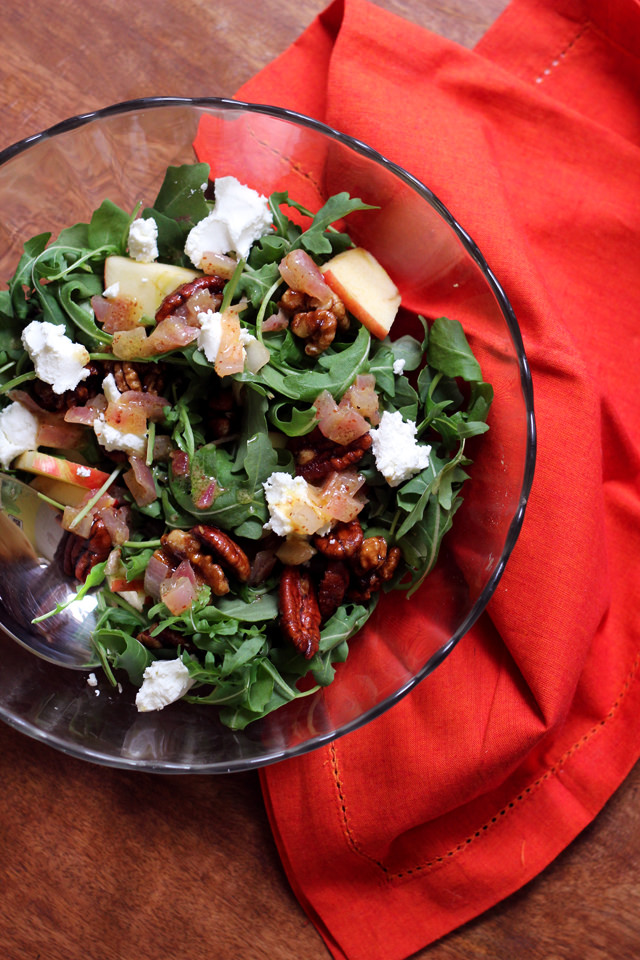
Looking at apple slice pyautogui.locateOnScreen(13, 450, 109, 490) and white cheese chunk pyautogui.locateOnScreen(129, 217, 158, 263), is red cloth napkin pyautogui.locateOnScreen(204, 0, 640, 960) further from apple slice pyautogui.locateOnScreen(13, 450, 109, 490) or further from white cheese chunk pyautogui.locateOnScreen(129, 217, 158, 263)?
apple slice pyautogui.locateOnScreen(13, 450, 109, 490)

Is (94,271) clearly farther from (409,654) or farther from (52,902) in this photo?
(52,902)

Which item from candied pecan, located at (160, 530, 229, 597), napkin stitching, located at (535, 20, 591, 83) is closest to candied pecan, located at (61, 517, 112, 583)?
candied pecan, located at (160, 530, 229, 597)

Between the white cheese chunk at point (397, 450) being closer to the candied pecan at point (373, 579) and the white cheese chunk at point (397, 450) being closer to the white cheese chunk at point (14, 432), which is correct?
the candied pecan at point (373, 579)

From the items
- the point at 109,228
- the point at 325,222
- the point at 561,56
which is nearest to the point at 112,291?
the point at 109,228

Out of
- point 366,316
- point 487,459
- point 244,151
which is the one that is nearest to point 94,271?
point 244,151

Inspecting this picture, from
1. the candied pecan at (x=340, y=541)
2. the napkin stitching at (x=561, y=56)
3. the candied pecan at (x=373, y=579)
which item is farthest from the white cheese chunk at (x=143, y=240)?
the napkin stitching at (x=561, y=56)

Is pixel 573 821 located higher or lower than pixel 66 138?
lower
